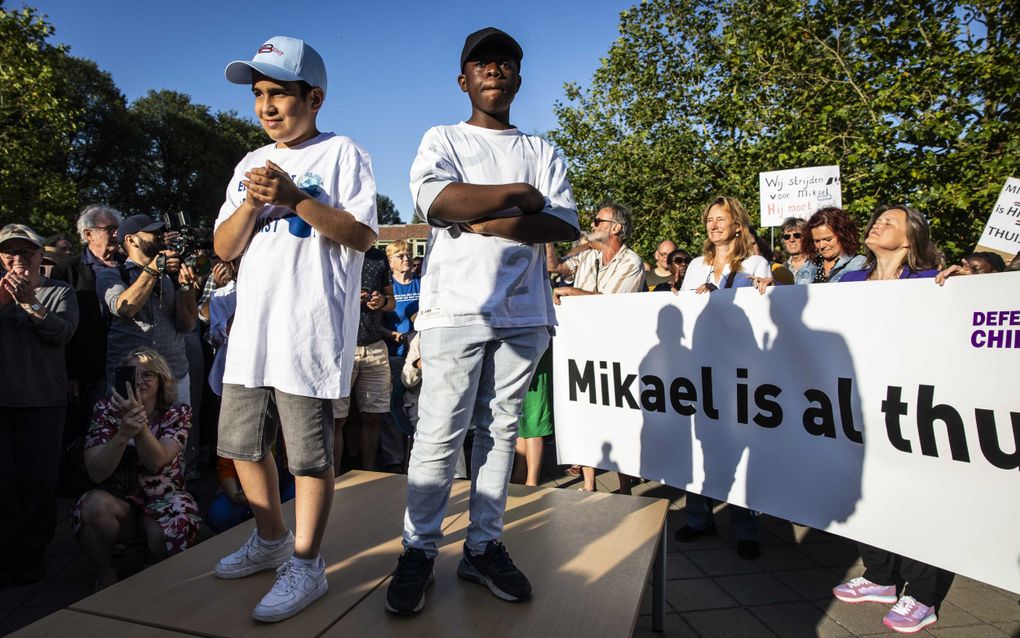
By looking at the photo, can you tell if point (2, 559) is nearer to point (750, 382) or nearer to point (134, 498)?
point (134, 498)

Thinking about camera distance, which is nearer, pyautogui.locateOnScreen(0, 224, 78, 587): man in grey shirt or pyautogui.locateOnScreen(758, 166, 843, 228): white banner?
pyautogui.locateOnScreen(0, 224, 78, 587): man in grey shirt

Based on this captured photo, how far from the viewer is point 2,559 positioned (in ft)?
11.4

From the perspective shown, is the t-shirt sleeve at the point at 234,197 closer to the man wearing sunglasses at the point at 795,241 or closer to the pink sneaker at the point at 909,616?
the pink sneaker at the point at 909,616

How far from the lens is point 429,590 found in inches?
86.9

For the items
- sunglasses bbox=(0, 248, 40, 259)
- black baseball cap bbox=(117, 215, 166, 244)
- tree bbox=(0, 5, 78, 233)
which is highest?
tree bbox=(0, 5, 78, 233)

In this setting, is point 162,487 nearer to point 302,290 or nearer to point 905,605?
point 302,290

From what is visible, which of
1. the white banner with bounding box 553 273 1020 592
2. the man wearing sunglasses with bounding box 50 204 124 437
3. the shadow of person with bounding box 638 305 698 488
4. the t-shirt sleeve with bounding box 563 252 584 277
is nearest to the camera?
the white banner with bounding box 553 273 1020 592

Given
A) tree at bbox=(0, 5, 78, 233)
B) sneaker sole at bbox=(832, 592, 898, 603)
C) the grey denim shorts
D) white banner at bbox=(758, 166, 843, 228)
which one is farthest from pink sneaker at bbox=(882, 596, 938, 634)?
tree at bbox=(0, 5, 78, 233)

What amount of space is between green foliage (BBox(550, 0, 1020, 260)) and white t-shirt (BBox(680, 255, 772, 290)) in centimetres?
503

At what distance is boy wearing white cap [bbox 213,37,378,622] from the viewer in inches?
79.7

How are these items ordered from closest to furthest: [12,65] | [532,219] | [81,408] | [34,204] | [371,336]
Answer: [532,219] → [81,408] → [371,336] → [12,65] → [34,204]

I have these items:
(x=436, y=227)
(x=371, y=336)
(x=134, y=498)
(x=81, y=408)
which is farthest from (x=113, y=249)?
(x=436, y=227)

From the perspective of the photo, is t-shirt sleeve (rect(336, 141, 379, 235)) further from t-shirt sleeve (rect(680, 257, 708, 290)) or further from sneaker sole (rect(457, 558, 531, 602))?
t-shirt sleeve (rect(680, 257, 708, 290))

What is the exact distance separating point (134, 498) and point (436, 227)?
2.40 meters
